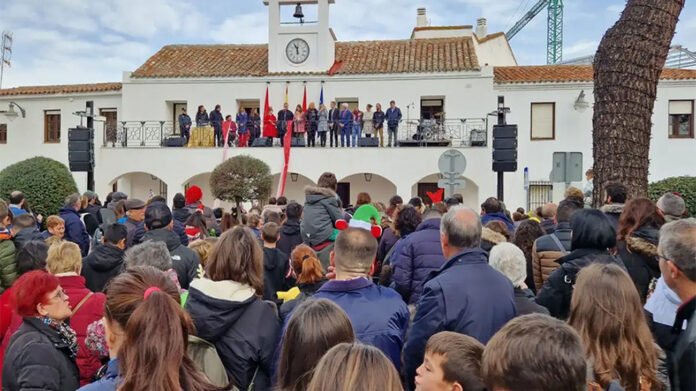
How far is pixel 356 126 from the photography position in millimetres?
21328

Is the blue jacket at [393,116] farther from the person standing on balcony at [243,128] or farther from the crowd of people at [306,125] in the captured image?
the person standing on balcony at [243,128]

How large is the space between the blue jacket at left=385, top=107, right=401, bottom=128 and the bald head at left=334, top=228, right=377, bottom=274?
57.2ft

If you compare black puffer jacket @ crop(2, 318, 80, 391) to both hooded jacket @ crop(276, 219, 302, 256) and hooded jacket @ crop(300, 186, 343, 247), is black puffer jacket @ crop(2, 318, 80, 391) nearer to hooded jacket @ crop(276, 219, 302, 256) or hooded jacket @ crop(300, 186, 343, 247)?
hooded jacket @ crop(300, 186, 343, 247)

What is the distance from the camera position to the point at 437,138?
2125 centimetres

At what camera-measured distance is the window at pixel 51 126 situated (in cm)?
2500

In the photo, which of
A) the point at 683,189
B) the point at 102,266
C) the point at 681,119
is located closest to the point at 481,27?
the point at 681,119

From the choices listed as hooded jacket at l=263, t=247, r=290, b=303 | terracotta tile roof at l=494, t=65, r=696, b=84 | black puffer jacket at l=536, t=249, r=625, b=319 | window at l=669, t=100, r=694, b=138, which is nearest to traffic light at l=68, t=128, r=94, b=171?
hooded jacket at l=263, t=247, r=290, b=303

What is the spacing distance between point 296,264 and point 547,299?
76.7 inches

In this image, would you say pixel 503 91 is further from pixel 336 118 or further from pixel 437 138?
pixel 336 118

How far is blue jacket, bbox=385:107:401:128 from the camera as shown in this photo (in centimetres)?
2058

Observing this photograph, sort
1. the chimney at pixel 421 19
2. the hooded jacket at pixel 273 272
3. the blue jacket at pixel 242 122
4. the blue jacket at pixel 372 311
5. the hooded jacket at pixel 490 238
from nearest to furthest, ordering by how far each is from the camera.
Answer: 1. the blue jacket at pixel 372 311
2. the hooded jacket at pixel 490 238
3. the hooded jacket at pixel 273 272
4. the blue jacket at pixel 242 122
5. the chimney at pixel 421 19

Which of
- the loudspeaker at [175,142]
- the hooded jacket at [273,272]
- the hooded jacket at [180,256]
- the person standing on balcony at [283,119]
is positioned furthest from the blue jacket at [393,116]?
the hooded jacket at [180,256]

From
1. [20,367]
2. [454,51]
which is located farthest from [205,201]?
[20,367]

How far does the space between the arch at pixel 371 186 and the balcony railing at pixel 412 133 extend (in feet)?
5.67
